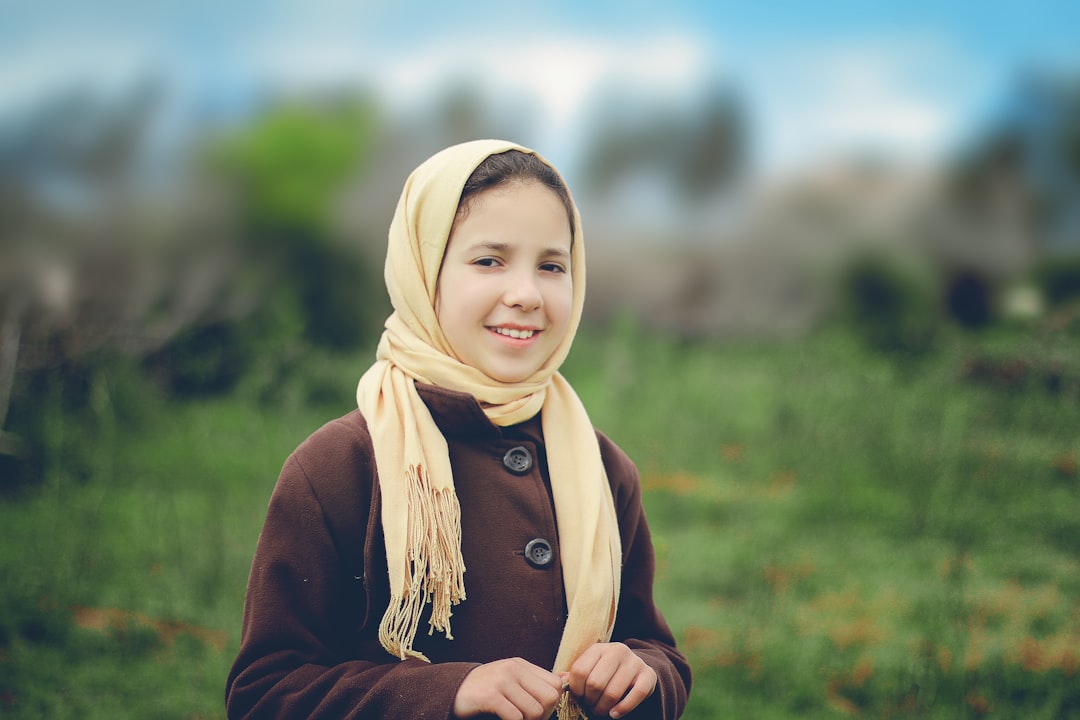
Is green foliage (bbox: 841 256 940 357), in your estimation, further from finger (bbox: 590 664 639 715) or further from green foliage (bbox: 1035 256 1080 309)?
finger (bbox: 590 664 639 715)

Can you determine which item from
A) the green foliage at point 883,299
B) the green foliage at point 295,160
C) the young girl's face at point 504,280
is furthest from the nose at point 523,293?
the green foliage at point 883,299

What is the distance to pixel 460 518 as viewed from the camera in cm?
161

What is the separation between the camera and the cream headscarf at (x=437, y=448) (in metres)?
1.53

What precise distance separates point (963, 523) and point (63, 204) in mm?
7336

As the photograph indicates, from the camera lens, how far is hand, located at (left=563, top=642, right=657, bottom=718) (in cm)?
150

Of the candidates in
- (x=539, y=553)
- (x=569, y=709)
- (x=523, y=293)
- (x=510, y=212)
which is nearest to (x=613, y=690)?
(x=569, y=709)

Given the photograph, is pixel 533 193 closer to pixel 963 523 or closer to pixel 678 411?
pixel 963 523

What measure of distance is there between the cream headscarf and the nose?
13 centimetres

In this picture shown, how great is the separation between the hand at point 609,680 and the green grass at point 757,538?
7.08ft

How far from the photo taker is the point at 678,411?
7.21 metres

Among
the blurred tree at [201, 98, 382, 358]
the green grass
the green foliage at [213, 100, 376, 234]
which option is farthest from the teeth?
the green foliage at [213, 100, 376, 234]

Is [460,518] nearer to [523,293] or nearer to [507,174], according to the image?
[523,293]

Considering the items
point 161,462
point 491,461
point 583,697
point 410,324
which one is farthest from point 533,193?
point 161,462

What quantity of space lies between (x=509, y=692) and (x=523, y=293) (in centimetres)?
59
